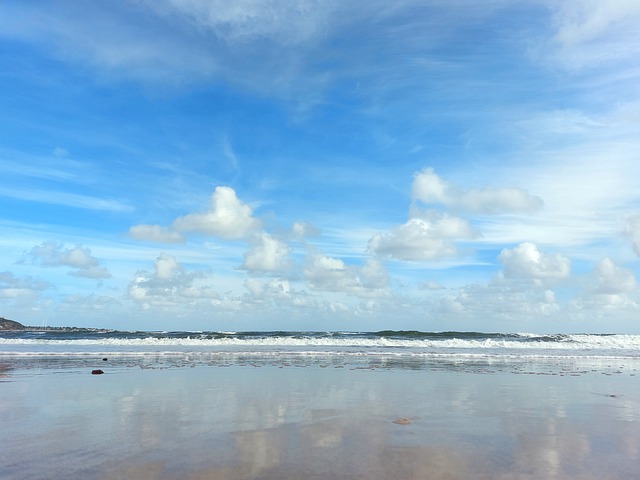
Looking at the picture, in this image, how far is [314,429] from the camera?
8820 mm

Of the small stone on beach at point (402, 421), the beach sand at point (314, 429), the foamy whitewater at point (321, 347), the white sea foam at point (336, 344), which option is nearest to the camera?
the beach sand at point (314, 429)

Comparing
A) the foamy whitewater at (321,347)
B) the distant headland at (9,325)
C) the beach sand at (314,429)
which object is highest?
the distant headland at (9,325)

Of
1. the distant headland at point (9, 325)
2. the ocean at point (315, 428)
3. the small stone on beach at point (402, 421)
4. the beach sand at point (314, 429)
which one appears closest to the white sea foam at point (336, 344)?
the ocean at point (315, 428)

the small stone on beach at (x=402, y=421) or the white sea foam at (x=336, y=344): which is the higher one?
the white sea foam at (x=336, y=344)

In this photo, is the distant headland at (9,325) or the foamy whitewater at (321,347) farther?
the distant headland at (9,325)

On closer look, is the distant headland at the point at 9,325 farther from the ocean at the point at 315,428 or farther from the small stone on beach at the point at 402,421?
the small stone on beach at the point at 402,421

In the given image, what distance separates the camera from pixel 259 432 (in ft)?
28.0

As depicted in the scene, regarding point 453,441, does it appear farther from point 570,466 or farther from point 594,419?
point 594,419

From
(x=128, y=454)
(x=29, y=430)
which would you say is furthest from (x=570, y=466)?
(x=29, y=430)

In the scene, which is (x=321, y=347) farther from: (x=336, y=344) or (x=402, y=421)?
(x=402, y=421)

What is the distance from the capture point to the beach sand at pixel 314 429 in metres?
6.43

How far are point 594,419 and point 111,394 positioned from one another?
467 inches

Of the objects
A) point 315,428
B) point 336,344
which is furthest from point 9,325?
point 315,428

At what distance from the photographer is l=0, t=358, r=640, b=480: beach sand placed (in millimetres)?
6426
